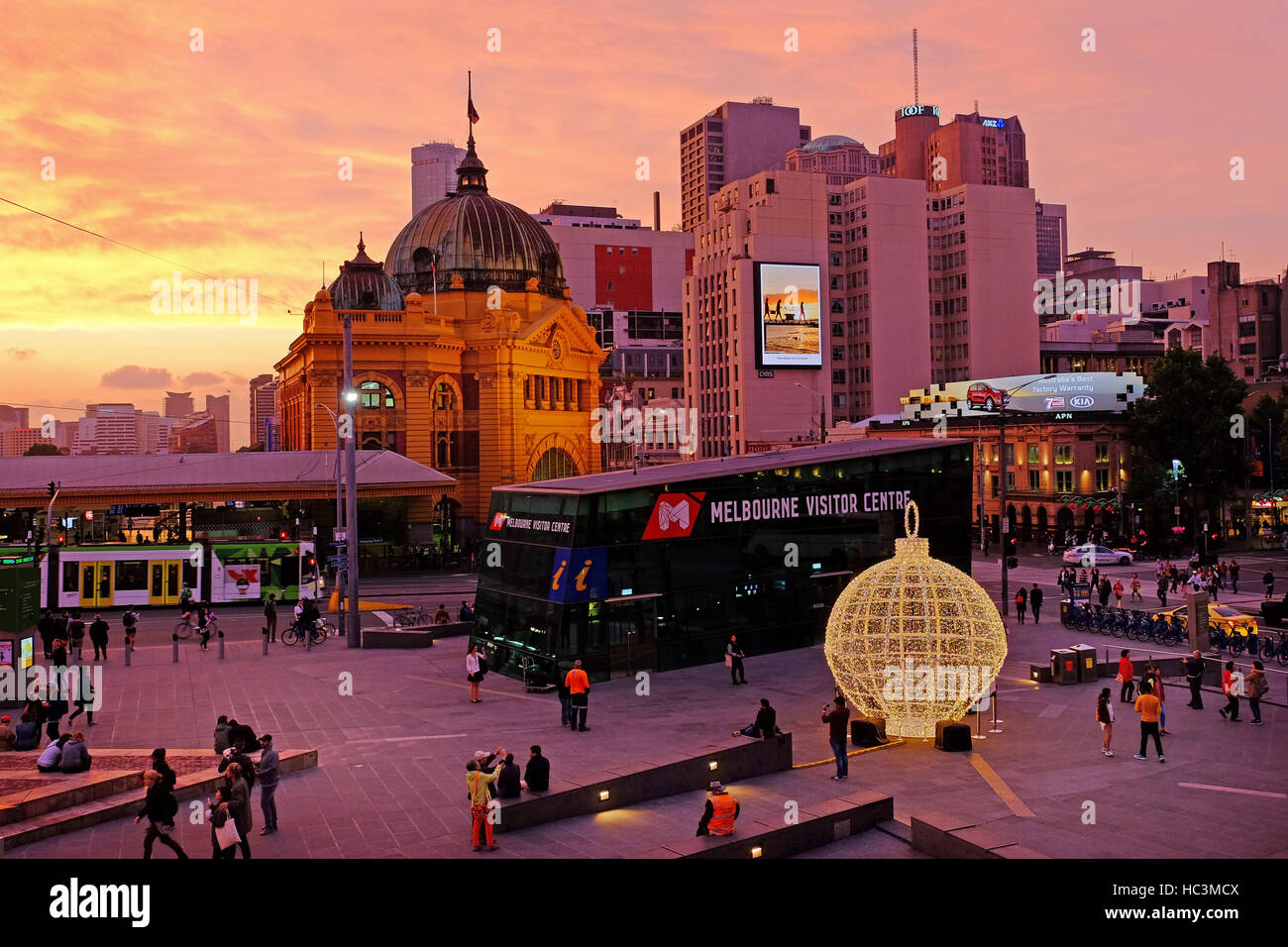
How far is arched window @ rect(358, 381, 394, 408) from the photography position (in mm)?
75062

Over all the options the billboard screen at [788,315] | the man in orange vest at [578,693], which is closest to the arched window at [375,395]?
the billboard screen at [788,315]

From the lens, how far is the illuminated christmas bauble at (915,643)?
76.4ft

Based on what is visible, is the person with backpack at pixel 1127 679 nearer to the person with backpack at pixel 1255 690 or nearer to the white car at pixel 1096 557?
the person with backpack at pixel 1255 690

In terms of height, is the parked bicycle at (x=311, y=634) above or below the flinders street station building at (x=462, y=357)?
below

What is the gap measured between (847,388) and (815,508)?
9411cm

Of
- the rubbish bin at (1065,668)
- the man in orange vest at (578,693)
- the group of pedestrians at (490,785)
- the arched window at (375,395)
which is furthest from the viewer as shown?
the arched window at (375,395)

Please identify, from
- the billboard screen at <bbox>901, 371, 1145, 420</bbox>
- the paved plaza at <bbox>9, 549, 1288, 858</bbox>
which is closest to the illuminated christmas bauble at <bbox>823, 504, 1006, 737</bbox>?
the paved plaza at <bbox>9, 549, 1288, 858</bbox>

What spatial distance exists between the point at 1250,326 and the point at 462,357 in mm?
109157

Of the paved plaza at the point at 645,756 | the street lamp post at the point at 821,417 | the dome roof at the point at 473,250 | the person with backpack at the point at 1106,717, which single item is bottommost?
the paved plaza at the point at 645,756

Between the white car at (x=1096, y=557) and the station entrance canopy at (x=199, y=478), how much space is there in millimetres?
35891

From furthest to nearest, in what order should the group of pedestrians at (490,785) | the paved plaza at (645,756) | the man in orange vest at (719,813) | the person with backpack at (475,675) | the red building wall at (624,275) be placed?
1. the red building wall at (624,275)
2. the person with backpack at (475,675)
3. the paved plaza at (645,756)
4. the group of pedestrians at (490,785)
5. the man in orange vest at (719,813)

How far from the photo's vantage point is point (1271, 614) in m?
38.8

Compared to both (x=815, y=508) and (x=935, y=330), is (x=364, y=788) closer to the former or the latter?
(x=815, y=508)

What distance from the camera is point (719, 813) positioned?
1585cm
